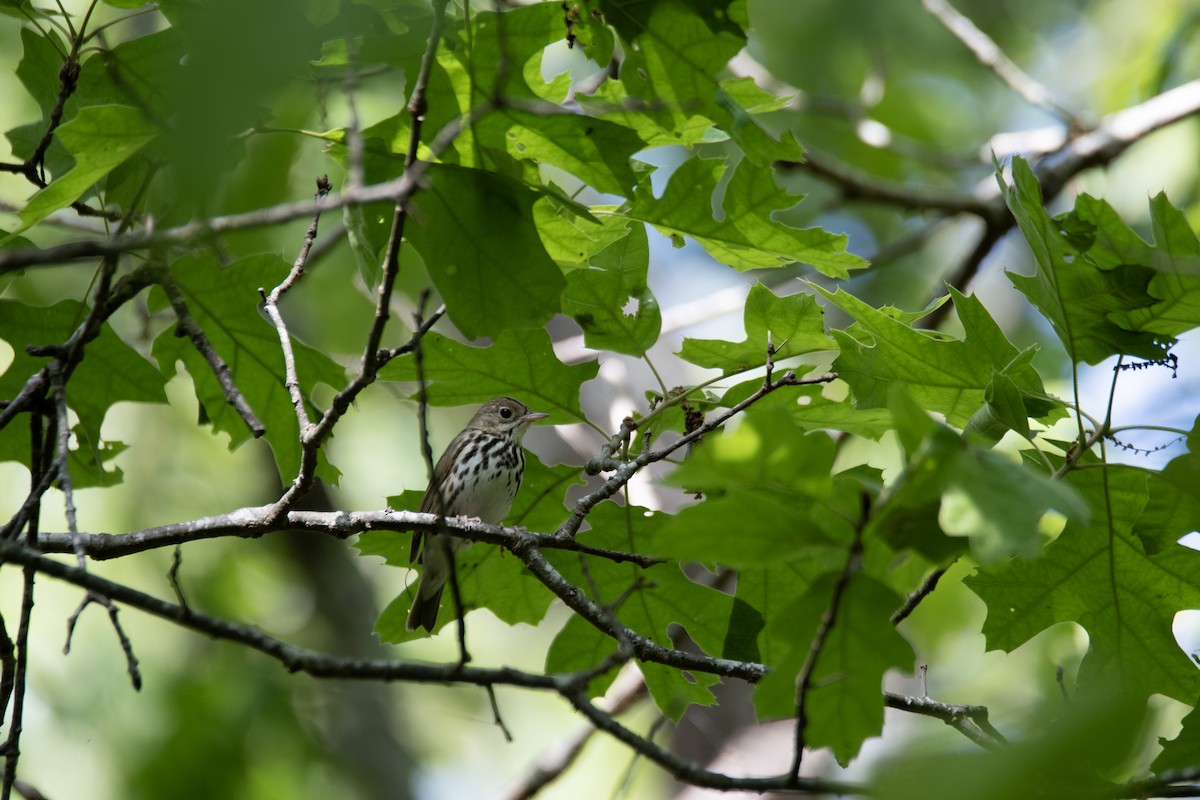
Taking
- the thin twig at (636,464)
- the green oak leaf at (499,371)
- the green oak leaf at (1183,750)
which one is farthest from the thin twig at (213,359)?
the green oak leaf at (1183,750)

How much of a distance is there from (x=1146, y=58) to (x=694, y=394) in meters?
5.96

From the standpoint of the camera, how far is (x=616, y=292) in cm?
299

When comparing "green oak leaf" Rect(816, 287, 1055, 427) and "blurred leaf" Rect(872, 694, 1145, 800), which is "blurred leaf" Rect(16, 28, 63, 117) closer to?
"green oak leaf" Rect(816, 287, 1055, 427)

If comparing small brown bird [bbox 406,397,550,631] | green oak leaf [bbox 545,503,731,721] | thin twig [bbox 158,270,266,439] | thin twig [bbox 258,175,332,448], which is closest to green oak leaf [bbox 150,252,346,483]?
thin twig [bbox 158,270,266,439]

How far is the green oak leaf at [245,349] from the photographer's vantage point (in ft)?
10.2

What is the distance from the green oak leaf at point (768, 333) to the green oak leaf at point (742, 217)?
0.13m

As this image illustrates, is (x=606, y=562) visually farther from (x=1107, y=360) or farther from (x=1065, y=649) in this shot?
(x=1065, y=649)

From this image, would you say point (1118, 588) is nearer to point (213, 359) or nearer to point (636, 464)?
point (636, 464)

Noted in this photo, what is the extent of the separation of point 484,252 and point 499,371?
42 centimetres

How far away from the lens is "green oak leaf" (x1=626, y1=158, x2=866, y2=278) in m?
2.91

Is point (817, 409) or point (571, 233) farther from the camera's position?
point (571, 233)

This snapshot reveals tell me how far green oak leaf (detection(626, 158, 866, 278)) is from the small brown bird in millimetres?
1933

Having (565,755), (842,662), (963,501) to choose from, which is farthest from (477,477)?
(963,501)

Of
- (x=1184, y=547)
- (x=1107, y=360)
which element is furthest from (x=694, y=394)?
(x=1184, y=547)
